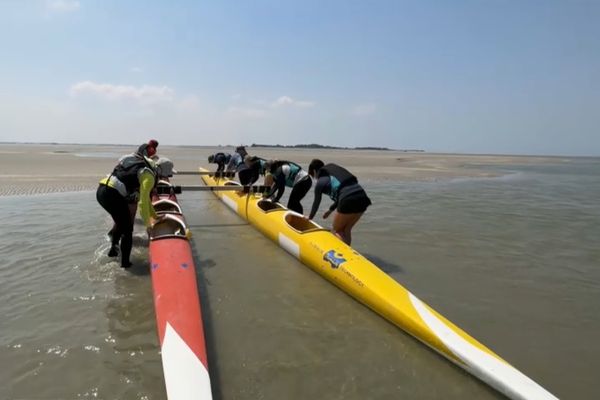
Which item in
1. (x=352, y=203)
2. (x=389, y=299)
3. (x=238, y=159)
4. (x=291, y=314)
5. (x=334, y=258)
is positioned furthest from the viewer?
(x=238, y=159)

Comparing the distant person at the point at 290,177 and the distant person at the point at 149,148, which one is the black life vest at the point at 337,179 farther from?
the distant person at the point at 149,148

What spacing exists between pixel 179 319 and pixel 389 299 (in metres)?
2.24

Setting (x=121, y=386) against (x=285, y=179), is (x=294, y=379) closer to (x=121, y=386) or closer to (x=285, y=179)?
(x=121, y=386)

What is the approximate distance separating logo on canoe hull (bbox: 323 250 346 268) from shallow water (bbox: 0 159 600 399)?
14.9 inches

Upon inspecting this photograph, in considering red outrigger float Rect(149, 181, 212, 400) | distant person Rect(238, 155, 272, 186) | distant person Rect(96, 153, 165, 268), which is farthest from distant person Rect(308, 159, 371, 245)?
distant person Rect(96, 153, 165, 268)

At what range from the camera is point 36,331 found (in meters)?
3.87

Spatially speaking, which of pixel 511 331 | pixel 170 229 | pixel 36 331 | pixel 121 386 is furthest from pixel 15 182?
pixel 511 331

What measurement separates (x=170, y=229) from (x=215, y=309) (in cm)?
230

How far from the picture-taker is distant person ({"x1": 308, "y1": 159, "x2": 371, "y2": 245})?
19.4 ft

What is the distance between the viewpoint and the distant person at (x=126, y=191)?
206 inches

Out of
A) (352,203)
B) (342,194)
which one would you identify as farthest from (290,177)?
(352,203)

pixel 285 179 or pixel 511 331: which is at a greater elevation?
pixel 285 179

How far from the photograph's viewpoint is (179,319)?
367cm

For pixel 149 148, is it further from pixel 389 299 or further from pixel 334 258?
pixel 389 299
